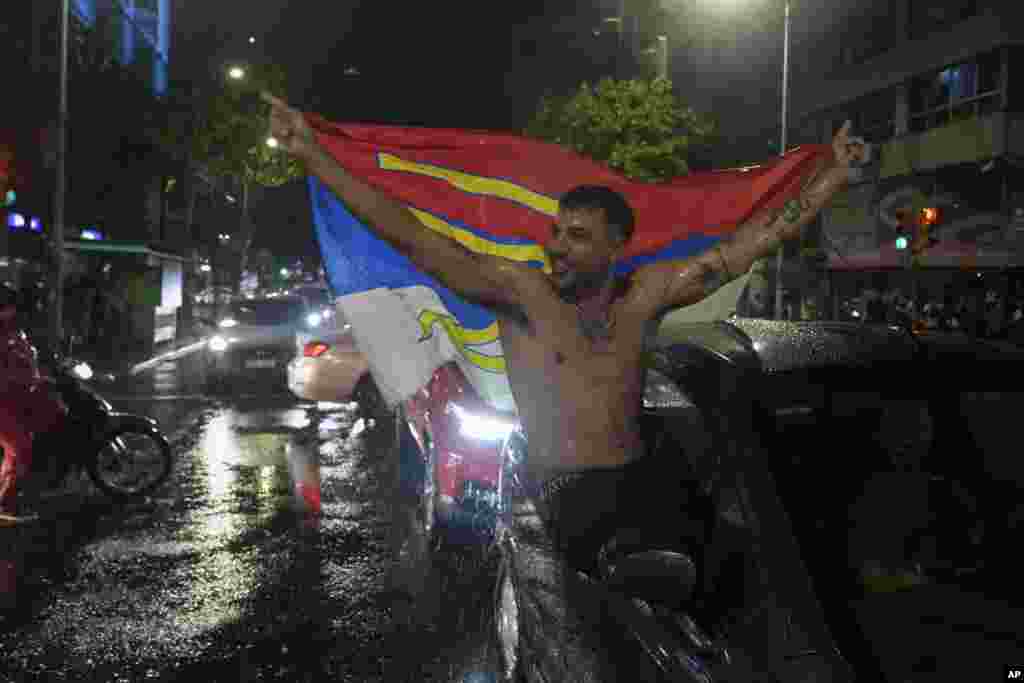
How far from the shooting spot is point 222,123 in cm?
3900

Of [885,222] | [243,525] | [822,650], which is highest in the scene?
[885,222]

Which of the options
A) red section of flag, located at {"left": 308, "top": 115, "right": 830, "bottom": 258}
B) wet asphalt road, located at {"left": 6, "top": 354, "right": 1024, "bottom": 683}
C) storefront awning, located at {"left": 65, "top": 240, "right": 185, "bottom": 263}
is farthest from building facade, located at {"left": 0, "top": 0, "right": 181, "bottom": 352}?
red section of flag, located at {"left": 308, "top": 115, "right": 830, "bottom": 258}

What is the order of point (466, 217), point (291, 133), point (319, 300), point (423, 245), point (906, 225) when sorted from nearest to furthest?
point (291, 133)
point (423, 245)
point (466, 217)
point (906, 225)
point (319, 300)

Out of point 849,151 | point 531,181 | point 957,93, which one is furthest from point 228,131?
point 849,151

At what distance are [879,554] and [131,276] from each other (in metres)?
30.8

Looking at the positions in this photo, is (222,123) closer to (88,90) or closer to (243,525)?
(88,90)

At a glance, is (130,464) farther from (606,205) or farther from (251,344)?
(251,344)

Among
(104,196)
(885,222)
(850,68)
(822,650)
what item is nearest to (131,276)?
(104,196)

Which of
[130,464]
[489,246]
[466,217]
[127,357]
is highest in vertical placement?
[466,217]

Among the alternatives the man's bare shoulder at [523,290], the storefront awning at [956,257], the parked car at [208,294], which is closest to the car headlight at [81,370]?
the man's bare shoulder at [523,290]

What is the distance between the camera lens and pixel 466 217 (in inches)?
204

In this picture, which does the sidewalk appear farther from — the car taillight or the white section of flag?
the white section of flag

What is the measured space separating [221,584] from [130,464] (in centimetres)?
340

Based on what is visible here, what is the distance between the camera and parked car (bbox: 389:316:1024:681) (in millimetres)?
2428
